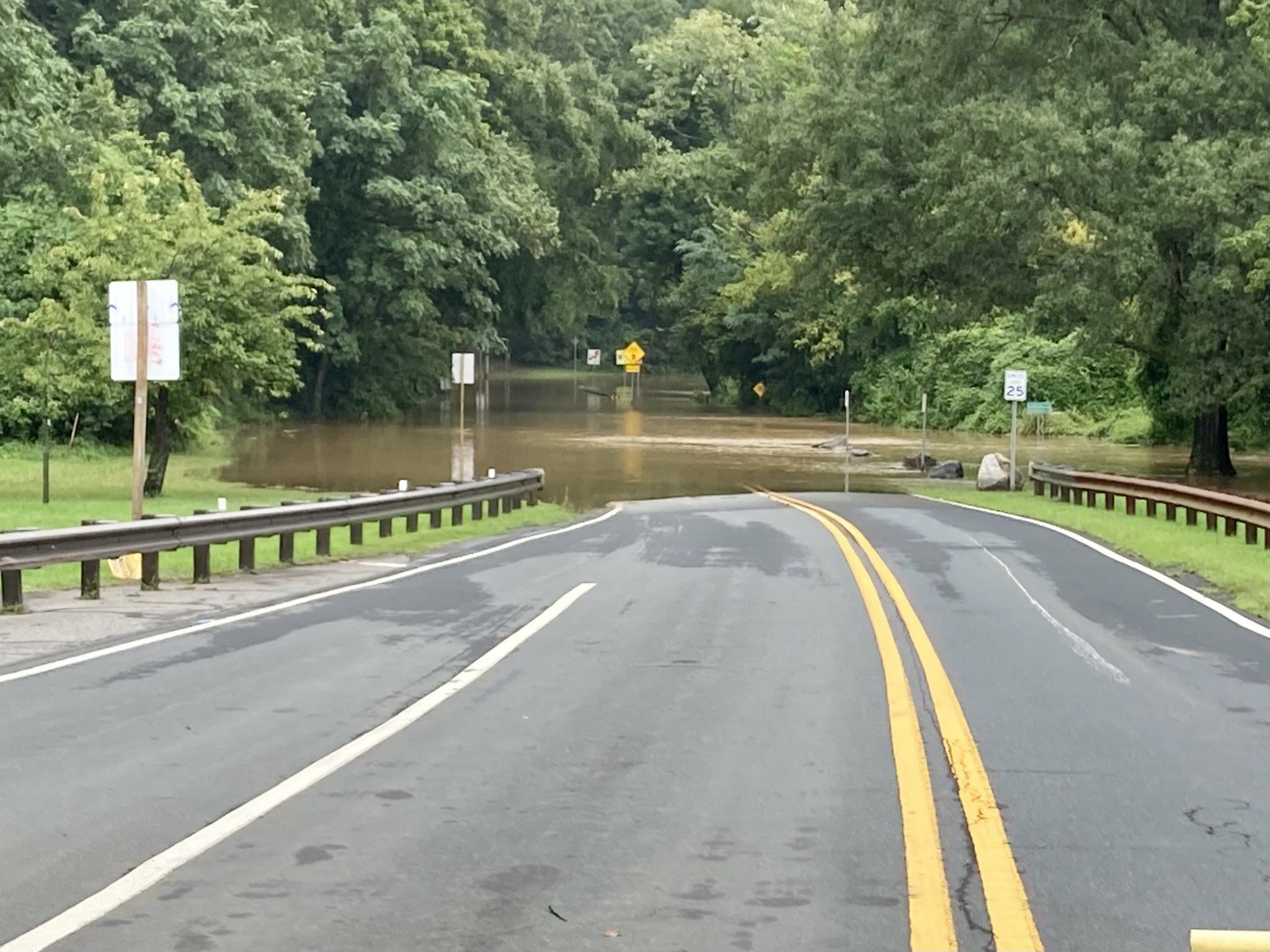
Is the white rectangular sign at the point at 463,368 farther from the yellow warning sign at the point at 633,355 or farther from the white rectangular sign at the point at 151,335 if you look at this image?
the yellow warning sign at the point at 633,355

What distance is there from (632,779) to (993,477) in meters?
30.1

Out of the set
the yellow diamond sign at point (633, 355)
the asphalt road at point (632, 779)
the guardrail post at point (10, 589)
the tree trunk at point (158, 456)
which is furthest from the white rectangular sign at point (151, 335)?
the yellow diamond sign at point (633, 355)

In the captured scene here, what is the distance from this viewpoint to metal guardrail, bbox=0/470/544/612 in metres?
13.7

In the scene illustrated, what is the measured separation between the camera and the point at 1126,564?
18703mm

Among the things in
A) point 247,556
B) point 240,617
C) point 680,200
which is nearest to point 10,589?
point 240,617

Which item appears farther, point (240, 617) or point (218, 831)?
point (240, 617)

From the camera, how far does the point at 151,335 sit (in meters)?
17.2

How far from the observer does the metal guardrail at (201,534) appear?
13672 mm

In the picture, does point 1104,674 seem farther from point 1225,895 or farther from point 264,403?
point 264,403

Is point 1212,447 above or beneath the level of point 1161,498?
above

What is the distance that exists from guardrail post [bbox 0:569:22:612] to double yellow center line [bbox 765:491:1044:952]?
6.99 metres

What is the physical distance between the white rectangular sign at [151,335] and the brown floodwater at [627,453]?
1631 centimetres

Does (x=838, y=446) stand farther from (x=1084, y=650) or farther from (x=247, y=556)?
(x=1084, y=650)

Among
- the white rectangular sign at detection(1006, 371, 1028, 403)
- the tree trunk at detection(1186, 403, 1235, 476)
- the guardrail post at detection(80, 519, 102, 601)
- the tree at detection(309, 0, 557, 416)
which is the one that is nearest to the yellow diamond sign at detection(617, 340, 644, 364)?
the tree at detection(309, 0, 557, 416)
